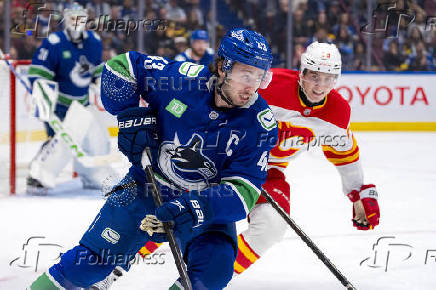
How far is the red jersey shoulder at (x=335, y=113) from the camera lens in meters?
3.18

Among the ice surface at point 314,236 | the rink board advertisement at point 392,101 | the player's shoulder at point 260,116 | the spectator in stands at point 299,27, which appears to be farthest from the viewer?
the spectator in stands at point 299,27

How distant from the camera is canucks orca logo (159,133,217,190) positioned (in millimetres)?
2314

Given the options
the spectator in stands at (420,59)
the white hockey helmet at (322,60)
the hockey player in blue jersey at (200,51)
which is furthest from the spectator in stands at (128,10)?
the white hockey helmet at (322,60)

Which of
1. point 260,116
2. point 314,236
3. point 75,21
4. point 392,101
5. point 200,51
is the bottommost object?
point 392,101

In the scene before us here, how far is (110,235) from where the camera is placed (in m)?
2.28

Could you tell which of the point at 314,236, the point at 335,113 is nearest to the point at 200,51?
the point at 314,236

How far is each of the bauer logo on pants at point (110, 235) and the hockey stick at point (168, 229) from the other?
155mm

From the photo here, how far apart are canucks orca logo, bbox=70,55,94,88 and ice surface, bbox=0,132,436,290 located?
2.65 ft

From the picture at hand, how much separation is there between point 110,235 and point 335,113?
129 cm

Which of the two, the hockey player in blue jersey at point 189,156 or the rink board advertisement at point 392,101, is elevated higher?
the hockey player in blue jersey at point 189,156

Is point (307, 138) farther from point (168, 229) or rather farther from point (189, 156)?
point (168, 229)

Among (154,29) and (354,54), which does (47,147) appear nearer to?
(154,29)

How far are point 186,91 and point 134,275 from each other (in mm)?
1311

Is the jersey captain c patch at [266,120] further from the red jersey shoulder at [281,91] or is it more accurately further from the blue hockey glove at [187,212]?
the red jersey shoulder at [281,91]
